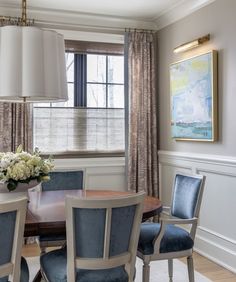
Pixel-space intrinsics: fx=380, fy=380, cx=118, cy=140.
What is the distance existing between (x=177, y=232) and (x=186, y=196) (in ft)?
1.03

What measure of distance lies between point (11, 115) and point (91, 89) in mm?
1148

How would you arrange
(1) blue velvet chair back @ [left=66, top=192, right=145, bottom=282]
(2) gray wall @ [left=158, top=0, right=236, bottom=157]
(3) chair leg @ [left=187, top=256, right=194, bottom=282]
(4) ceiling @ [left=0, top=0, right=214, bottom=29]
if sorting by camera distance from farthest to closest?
(4) ceiling @ [left=0, top=0, right=214, bottom=29]
(2) gray wall @ [left=158, top=0, right=236, bottom=157]
(3) chair leg @ [left=187, top=256, right=194, bottom=282]
(1) blue velvet chair back @ [left=66, top=192, right=145, bottom=282]

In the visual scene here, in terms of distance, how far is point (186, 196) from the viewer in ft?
9.80

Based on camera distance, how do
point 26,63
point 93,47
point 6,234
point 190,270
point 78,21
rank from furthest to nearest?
1. point 93,47
2. point 78,21
3. point 190,270
4. point 26,63
5. point 6,234

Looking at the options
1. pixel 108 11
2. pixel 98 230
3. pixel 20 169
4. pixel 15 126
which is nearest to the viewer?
pixel 98 230

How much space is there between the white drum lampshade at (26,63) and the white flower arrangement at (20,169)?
43cm

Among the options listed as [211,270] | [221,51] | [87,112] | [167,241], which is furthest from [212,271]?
[87,112]

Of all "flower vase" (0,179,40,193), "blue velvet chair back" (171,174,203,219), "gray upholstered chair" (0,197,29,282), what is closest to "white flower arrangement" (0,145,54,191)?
"flower vase" (0,179,40,193)

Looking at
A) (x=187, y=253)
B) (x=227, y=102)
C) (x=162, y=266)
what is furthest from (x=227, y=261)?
(x=227, y=102)

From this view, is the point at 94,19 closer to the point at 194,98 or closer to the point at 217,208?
the point at 194,98

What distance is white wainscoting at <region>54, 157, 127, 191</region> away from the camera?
15.5ft

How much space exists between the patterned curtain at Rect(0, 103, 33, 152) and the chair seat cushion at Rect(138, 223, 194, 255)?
6.90ft

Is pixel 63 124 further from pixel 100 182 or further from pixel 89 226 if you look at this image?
pixel 89 226

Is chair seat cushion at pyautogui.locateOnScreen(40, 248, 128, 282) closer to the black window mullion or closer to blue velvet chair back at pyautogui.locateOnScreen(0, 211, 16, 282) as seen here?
blue velvet chair back at pyautogui.locateOnScreen(0, 211, 16, 282)
